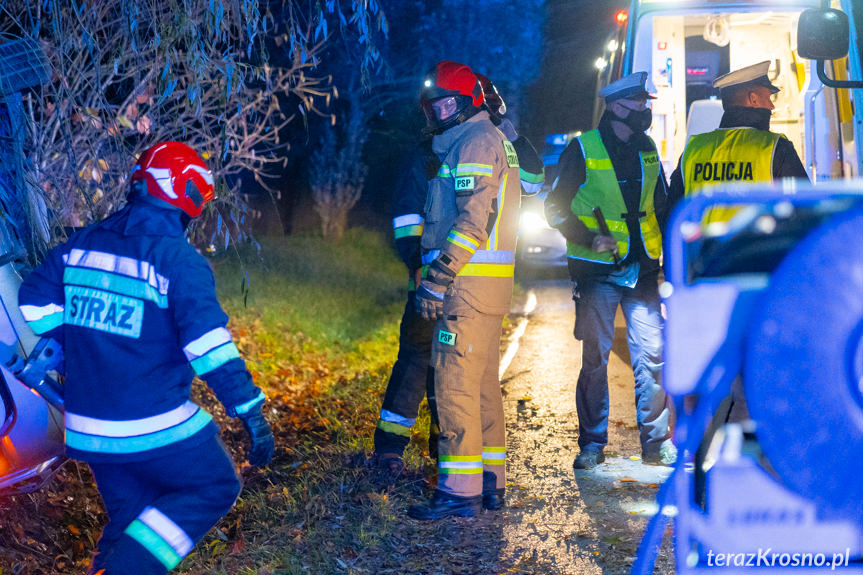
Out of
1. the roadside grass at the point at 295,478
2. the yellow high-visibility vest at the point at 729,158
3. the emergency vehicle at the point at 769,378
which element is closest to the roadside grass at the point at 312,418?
the roadside grass at the point at 295,478

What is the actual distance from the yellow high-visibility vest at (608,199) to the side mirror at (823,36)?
1036mm

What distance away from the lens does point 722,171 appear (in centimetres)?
466

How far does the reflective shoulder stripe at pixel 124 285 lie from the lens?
9.96 feet

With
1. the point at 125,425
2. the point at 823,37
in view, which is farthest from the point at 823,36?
the point at 125,425

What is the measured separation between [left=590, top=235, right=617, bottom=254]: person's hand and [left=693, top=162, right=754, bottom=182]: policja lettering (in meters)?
0.59

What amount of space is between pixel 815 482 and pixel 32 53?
382 centimetres

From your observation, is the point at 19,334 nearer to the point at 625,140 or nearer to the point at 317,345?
the point at 625,140

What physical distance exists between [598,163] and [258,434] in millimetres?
2886

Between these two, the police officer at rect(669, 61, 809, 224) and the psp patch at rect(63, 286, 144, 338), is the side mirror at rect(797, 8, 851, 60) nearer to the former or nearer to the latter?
the police officer at rect(669, 61, 809, 224)

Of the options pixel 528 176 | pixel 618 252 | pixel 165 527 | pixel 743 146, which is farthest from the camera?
pixel 618 252

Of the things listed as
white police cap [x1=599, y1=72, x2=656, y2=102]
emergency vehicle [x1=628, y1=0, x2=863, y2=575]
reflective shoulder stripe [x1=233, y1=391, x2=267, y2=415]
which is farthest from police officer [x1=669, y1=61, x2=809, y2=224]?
reflective shoulder stripe [x1=233, y1=391, x2=267, y2=415]

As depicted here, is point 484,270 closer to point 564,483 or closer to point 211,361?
point 564,483

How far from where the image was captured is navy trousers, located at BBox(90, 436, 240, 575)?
2.98 metres

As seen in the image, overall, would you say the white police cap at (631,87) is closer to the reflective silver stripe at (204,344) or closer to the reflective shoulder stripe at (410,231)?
the reflective shoulder stripe at (410,231)
